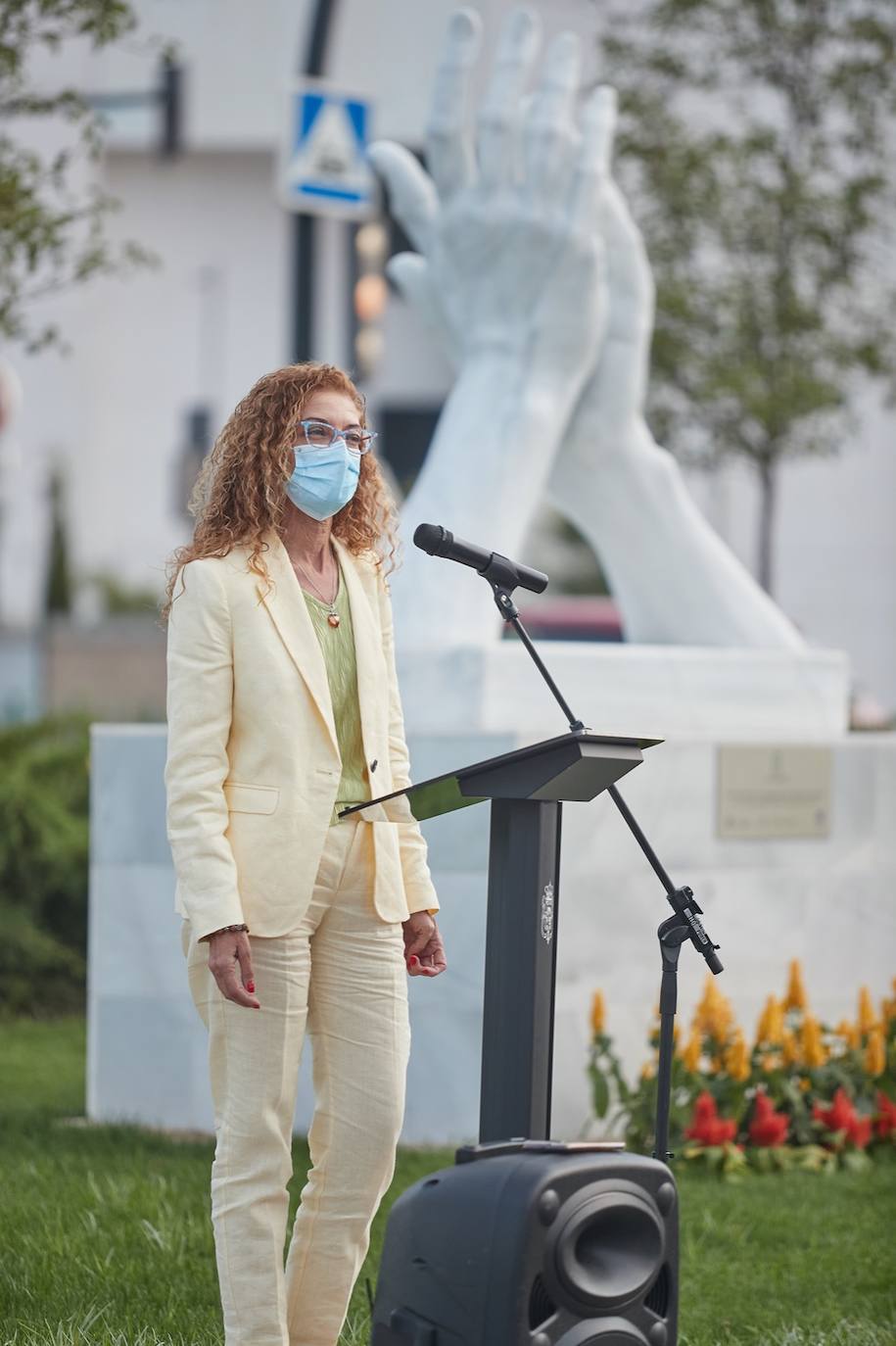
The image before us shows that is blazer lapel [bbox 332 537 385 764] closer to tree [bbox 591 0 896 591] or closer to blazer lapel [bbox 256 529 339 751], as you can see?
blazer lapel [bbox 256 529 339 751]

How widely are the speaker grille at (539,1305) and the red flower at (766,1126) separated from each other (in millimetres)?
A: 3322

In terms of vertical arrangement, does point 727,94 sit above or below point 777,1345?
above

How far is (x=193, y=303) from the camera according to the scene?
32.4 meters

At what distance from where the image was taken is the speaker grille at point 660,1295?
3.16m

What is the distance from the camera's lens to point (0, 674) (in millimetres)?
24000

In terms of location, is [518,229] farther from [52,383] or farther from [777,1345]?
[52,383]

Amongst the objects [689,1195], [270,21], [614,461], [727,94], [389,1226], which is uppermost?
[270,21]

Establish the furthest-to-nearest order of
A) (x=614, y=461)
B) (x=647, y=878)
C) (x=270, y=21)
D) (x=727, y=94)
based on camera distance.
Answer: (x=270, y=21), (x=727, y=94), (x=614, y=461), (x=647, y=878)

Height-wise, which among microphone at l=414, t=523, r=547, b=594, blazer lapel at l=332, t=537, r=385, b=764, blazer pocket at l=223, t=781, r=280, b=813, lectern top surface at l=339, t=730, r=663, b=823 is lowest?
blazer pocket at l=223, t=781, r=280, b=813

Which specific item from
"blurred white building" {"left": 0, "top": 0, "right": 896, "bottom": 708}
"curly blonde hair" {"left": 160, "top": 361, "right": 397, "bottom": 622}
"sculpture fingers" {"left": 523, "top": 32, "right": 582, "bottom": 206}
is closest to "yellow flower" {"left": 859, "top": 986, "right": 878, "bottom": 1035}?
"sculpture fingers" {"left": 523, "top": 32, "right": 582, "bottom": 206}

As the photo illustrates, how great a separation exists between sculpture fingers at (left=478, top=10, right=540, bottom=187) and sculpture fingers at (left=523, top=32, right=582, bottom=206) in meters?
0.06

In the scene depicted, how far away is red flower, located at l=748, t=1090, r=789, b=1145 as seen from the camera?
20.4 ft

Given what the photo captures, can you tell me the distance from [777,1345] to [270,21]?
28.1 m

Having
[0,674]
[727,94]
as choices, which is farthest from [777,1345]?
[0,674]
